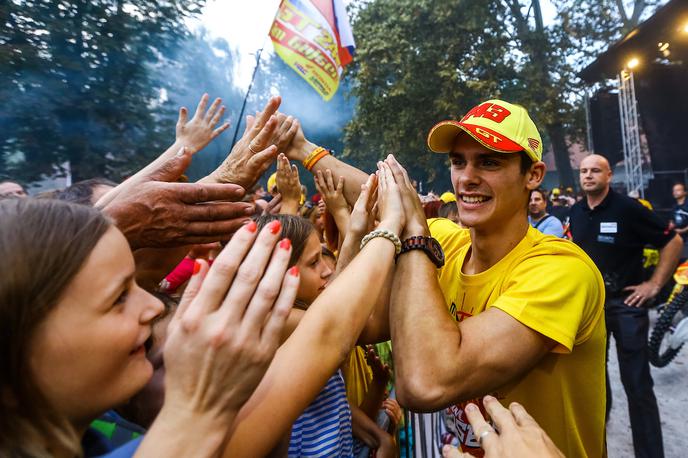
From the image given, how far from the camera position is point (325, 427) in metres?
1.66

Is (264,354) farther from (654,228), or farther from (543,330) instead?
(654,228)

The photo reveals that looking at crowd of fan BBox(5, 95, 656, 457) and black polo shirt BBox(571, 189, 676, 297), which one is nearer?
crowd of fan BBox(5, 95, 656, 457)

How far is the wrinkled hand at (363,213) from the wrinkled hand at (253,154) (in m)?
0.43

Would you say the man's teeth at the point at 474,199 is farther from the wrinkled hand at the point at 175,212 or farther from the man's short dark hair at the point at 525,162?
the wrinkled hand at the point at 175,212

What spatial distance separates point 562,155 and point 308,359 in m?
20.6

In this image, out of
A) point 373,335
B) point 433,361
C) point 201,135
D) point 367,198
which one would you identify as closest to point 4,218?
point 433,361

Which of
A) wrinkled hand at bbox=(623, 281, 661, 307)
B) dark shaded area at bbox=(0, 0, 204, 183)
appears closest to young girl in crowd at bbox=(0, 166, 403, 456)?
wrinkled hand at bbox=(623, 281, 661, 307)

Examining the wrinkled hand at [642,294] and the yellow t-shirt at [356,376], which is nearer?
the yellow t-shirt at [356,376]

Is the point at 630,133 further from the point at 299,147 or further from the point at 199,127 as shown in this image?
the point at 199,127

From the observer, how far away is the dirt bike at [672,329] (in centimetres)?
457

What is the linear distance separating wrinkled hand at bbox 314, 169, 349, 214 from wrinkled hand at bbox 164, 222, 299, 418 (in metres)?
1.42

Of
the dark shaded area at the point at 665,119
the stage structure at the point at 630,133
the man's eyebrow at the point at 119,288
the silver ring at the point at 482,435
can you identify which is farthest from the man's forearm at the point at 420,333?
the dark shaded area at the point at 665,119

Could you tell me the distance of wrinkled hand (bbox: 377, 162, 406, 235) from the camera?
1.64 m

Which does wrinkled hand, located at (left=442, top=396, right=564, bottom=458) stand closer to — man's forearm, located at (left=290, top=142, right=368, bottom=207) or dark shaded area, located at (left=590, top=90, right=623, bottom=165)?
man's forearm, located at (left=290, top=142, right=368, bottom=207)
